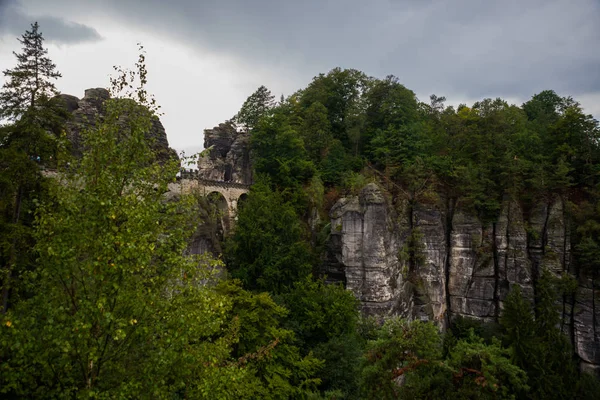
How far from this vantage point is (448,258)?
29.3 m

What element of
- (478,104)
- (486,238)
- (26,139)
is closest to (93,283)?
(26,139)

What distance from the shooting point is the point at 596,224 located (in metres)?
25.5

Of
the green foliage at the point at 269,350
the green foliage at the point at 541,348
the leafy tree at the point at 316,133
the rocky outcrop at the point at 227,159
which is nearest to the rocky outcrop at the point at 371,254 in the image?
the green foliage at the point at 541,348

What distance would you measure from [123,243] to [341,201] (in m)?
22.0

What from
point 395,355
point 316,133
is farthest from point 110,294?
point 316,133

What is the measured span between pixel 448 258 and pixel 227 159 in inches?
926

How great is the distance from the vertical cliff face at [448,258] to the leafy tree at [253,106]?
1902cm

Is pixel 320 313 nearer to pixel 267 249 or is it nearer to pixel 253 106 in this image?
pixel 267 249

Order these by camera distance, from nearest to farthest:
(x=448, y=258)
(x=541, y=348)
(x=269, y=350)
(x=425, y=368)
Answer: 1. (x=425, y=368)
2. (x=269, y=350)
3. (x=541, y=348)
4. (x=448, y=258)

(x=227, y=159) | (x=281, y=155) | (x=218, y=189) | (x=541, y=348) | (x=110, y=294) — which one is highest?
(x=227, y=159)

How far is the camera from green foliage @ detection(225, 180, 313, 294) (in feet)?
76.8

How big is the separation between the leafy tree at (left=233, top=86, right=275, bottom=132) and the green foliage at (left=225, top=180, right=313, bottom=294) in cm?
1714

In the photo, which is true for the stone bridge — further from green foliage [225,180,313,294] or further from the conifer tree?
the conifer tree

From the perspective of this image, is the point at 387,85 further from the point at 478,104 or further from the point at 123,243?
the point at 123,243
